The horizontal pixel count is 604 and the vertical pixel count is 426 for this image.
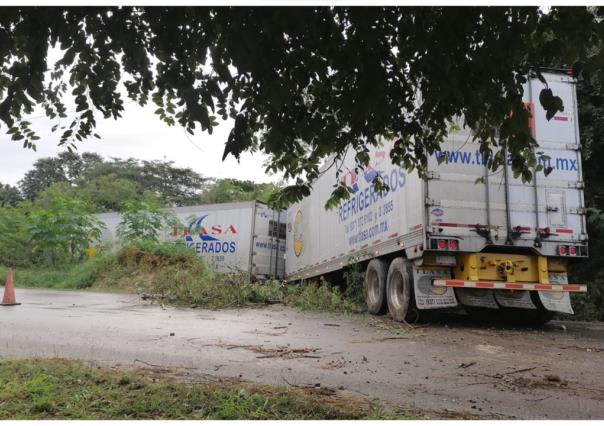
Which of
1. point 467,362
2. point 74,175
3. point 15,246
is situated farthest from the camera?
point 74,175

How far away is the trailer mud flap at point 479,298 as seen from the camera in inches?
354

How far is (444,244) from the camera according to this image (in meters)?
8.48

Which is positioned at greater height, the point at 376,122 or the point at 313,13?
the point at 313,13

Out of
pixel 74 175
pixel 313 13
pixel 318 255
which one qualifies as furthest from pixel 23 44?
pixel 74 175

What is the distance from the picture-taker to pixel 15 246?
24.5m

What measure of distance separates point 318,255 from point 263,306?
10.9ft

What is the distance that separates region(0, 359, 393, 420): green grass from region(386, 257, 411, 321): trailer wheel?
5365 millimetres

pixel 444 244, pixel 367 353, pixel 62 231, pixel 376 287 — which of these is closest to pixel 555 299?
pixel 444 244

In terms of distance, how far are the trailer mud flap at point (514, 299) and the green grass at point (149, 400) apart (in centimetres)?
603

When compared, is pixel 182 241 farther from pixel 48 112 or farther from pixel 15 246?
pixel 48 112

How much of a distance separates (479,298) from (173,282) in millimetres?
8036

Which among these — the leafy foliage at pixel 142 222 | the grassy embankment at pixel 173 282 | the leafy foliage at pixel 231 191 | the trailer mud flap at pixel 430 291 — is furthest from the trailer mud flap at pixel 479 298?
the leafy foliage at pixel 231 191

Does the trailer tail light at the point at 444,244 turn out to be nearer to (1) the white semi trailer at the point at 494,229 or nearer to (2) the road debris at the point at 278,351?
(1) the white semi trailer at the point at 494,229

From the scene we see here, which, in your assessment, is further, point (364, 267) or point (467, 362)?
point (364, 267)
